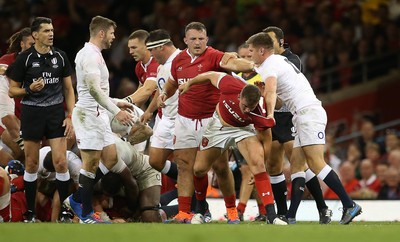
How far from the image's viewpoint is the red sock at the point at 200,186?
45.3ft

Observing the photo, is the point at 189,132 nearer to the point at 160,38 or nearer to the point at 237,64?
the point at 237,64

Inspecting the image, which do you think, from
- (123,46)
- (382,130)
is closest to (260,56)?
(382,130)

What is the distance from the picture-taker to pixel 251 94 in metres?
12.9

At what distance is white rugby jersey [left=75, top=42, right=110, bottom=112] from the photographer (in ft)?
45.2

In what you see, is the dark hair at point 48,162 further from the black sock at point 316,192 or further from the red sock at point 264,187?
the black sock at point 316,192

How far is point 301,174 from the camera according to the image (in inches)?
552

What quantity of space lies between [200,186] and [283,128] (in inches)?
49.8

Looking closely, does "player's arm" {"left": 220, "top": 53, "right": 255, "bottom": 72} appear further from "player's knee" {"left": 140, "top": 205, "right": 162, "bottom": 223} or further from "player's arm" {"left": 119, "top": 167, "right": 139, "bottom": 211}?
"player's knee" {"left": 140, "top": 205, "right": 162, "bottom": 223}

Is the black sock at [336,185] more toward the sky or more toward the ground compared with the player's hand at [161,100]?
more toward the ground

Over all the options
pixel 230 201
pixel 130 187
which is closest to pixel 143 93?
pixel 130 187

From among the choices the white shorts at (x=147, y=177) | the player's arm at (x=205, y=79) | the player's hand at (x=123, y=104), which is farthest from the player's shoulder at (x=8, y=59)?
the player's arm at (x=205, y=79)

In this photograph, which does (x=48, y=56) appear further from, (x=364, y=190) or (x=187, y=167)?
(x=364, y=190)

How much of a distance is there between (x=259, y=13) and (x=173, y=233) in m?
12.9

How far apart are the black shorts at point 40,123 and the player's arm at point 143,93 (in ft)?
4.16
